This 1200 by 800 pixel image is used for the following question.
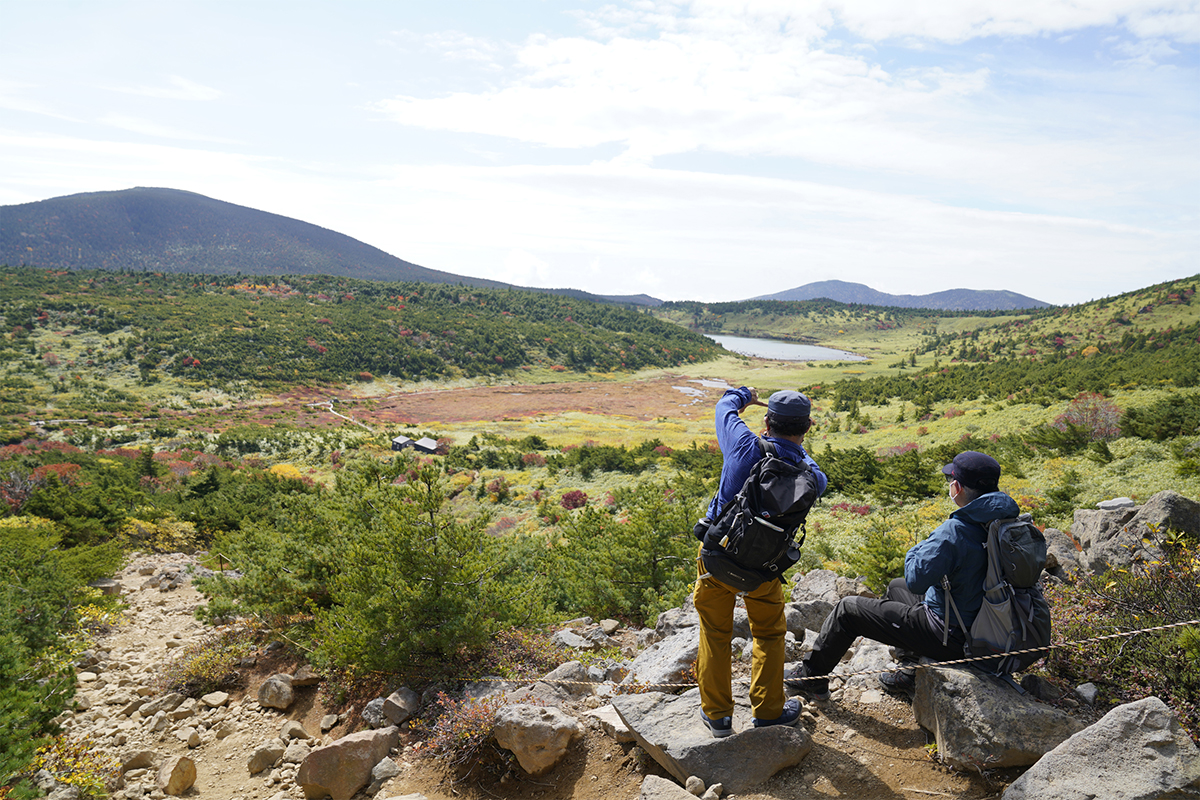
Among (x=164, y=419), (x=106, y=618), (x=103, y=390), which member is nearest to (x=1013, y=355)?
(x=106, y=618)

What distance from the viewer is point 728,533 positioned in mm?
3541

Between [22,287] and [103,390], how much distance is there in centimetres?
4538

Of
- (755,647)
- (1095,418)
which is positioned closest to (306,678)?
(755,647)

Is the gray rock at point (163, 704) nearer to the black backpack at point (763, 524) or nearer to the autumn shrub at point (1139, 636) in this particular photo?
the black backpack at point (763, 524)

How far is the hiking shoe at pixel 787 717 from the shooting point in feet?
12.6

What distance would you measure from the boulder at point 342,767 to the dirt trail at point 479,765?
0.22 metres

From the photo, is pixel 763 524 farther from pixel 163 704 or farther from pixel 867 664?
pixel 163 704

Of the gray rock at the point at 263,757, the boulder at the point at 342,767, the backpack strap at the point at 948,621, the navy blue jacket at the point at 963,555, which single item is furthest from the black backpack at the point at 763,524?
the gray rock at the point at 263,757

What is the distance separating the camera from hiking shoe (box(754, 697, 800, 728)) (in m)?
3.85

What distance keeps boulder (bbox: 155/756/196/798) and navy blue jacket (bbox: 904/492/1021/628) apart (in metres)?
6.25

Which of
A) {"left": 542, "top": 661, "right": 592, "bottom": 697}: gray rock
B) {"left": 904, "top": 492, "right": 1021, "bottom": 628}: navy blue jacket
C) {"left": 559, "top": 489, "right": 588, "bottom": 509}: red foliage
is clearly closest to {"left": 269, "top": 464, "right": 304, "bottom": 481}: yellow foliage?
{"left": 559, "top": 489, "right": 588, "bottom": 509}: red foliage

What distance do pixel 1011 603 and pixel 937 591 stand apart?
40 centimetres

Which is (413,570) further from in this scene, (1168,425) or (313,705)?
(1168,425)

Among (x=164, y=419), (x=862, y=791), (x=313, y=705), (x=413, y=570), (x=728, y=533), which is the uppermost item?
(x=728, y=533)
